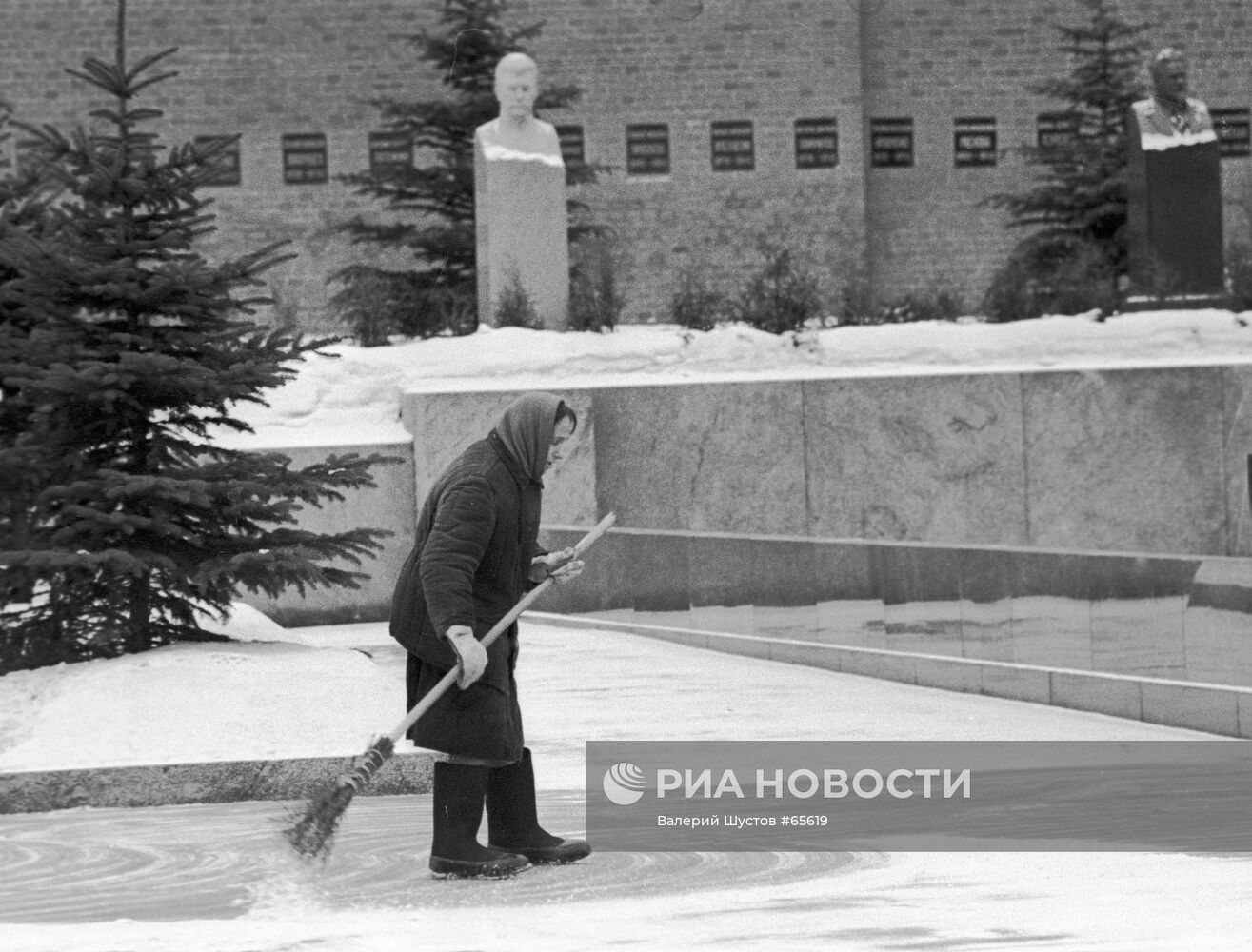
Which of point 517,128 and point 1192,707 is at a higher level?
point 517,128

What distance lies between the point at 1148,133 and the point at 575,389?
6353 mm

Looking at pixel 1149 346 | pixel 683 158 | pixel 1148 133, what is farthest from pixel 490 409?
pixel 683 158

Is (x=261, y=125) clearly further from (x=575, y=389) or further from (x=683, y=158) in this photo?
(x=575, y=389)

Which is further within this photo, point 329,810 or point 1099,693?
point 1099,693

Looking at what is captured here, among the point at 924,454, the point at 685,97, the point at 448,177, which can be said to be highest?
the point at 685,97

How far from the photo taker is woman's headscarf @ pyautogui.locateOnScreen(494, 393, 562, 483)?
5.99 m

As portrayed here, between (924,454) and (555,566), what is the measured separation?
11220mm

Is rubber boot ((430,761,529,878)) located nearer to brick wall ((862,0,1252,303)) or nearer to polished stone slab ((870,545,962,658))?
polished stone slab ((870,545,962,658))

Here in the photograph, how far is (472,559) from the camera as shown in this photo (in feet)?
19.3

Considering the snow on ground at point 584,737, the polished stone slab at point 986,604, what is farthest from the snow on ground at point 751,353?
the polished stone slab at point 986,604

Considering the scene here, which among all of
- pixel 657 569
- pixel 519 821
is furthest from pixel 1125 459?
pixel 519 821

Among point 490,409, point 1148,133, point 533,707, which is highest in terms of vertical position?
point 1148,133

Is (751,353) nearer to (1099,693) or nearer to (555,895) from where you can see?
(1099,693)

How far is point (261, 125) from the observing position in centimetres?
2942
